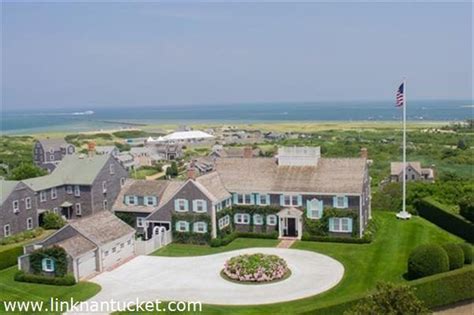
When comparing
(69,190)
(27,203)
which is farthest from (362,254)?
(69,190)

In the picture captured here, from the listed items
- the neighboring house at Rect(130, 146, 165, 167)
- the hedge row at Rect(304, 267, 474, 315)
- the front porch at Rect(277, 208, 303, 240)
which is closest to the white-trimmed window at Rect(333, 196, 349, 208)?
the front porch at Rect(277, 208, 303, 240)

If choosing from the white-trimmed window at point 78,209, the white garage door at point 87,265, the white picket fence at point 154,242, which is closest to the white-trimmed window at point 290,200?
the white picket fence at point 154,242

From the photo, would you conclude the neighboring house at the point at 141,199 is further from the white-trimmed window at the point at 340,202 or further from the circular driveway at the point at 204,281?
the white-trimmed window at the point at 340,202

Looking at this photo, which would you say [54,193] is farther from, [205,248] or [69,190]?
[205,248]

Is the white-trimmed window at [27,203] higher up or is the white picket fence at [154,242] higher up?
the white-trimmed window at [27,203]

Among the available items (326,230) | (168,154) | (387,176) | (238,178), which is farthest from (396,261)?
(168,154)
